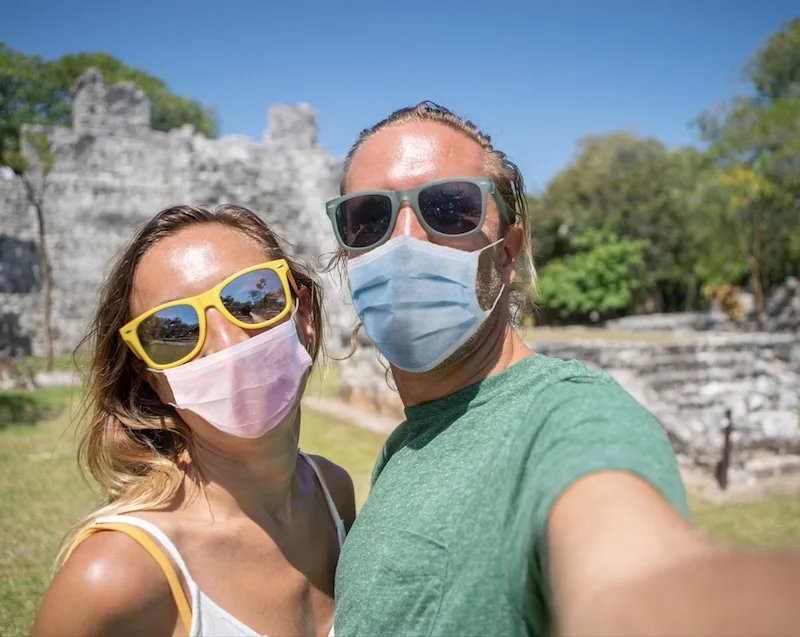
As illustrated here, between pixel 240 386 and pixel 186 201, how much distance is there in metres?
15.9

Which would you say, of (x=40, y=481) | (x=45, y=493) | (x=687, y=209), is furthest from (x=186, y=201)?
(x=687, y=209)

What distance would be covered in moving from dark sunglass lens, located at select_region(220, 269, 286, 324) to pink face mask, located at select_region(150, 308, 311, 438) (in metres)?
0.06

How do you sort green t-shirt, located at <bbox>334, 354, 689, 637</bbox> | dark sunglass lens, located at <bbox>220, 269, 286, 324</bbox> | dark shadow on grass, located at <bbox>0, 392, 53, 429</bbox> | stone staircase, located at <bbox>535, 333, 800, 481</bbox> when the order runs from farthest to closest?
dark shadow on grass, located at <bbox>0, 392, 53, 429</bbox> < stone staircase, located at <bbox>535, 333, 800, 481</bbox> < dark sunglass lens, located at <bbox>220, 269, 286, 324</bbox> < green t-shirt, located at <bbox>334, 354, 689, 637</bbox>

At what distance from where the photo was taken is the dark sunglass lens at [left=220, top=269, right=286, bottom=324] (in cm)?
169

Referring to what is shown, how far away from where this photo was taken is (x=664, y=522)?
2.69 feet

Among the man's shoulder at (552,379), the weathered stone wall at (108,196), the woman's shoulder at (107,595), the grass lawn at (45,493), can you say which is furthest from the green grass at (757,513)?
the weathered stone wall at (108,196)

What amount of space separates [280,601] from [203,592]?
0.25 metres

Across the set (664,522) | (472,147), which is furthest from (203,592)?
(472,147)

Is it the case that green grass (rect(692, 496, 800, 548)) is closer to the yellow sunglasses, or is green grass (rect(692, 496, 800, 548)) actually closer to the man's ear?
the man's ear

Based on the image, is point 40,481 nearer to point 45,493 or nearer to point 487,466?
point 45,493

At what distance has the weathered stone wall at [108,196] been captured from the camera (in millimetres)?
16047

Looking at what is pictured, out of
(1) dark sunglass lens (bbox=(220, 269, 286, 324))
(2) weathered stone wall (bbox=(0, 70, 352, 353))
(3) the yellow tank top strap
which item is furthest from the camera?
(2) weathered stone wall (bbox=(0, 70, 352, 353))

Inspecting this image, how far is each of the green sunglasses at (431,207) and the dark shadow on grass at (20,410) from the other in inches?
362

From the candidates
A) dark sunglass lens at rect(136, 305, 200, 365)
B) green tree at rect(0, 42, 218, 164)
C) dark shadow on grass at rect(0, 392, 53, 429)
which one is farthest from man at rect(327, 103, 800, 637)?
green tree at rect(0, 42, 218, 164)
